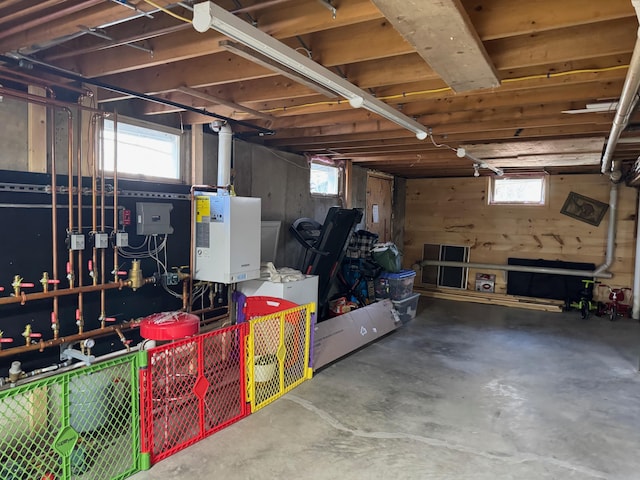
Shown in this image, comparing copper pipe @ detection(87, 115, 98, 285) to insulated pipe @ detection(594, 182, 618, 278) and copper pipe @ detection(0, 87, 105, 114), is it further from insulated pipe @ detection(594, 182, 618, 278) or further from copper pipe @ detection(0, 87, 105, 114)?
insulated pipe @ detection(594, 182, 618, 278)

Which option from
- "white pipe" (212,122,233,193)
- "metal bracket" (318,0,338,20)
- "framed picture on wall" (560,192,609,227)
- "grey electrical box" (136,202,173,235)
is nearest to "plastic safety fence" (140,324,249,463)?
"grey electrical box" (136,202,173,235)

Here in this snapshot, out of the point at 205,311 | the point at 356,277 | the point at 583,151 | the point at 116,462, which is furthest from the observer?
the point at 356,277

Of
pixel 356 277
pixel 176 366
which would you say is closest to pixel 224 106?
pixel 176 366

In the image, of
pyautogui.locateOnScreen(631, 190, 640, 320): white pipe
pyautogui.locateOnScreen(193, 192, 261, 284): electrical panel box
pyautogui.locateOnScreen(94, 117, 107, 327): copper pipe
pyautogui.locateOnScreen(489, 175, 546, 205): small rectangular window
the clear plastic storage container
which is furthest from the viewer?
pyautogui.locateOnScreen(489, 175, 546, 205): small rectangular window

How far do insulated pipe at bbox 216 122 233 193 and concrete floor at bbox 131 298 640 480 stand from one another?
1995mm

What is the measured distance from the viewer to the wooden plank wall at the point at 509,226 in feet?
22.8

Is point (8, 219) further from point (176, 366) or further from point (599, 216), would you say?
point (599, 216)

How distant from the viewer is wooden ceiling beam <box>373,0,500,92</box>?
1.59 metres

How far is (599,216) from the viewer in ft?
23.2

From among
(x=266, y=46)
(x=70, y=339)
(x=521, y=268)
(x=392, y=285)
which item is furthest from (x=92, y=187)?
(x=521, y=268)

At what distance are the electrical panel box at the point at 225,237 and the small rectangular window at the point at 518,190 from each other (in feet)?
18.4

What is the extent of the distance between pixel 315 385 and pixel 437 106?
2.55 metres

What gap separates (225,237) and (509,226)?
593 cm

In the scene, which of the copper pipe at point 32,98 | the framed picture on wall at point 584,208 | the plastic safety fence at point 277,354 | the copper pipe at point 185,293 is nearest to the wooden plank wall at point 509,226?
the framed picture on wall at point 584,208
